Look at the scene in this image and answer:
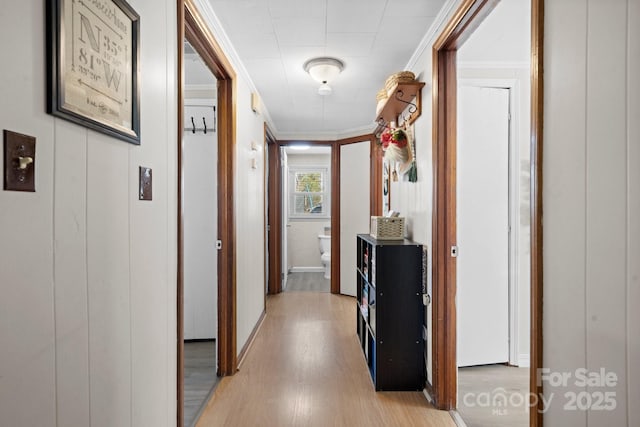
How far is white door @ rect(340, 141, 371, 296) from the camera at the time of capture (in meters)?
4.93

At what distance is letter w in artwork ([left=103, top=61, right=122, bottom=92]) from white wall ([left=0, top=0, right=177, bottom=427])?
0.17 meters

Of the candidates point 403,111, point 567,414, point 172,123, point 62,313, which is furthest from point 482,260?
point 62,313

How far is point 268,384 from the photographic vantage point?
2430 mm

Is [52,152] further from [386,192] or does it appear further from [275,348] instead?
[386,192]

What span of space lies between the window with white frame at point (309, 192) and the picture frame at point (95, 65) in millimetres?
5690

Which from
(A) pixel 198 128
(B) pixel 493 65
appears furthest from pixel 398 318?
(A) pixel 198 128

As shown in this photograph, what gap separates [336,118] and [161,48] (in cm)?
314

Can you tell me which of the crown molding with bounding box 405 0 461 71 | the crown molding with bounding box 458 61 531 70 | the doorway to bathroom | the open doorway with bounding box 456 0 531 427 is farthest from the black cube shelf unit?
the doorway to bathroom

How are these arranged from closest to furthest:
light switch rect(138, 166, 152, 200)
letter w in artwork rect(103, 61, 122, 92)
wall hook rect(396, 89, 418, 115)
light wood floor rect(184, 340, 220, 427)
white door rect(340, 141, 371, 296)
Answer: letter w in artwork rect(103, 61, 122, 92) < light switch rect(138, 166, 152, 200) < light wood floor rect(184, 340, 220, 427) < wall hook rect(396, 89, 418, 115) < white door rect(340, 141, 371, 296)

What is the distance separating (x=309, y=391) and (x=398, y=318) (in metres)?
0.76

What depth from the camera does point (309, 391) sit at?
2.33 m

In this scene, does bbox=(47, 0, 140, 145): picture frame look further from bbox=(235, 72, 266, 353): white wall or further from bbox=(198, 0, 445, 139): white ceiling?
bbox=(235, 72, 266, 353): white wall

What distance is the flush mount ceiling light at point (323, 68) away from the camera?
2.71 meters

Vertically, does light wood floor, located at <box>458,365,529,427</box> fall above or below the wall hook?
below
